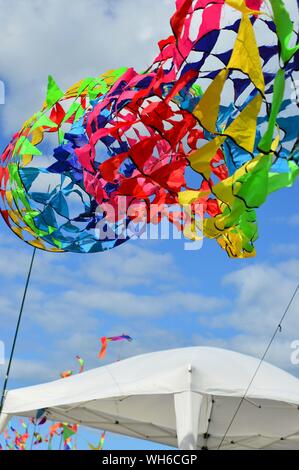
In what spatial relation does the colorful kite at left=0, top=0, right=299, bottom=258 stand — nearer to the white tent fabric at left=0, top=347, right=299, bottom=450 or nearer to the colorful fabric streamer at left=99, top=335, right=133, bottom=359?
the white tent fabric at left=0, top=347, right=299, bottom=450

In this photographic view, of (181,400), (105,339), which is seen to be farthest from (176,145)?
(105,339)

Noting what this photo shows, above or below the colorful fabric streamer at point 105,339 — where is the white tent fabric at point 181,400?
below

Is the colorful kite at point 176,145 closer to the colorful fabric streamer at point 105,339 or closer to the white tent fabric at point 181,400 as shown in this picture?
the white tent fabric at point 181,400

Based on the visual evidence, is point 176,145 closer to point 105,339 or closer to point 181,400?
point 181,400

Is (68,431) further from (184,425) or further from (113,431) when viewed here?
(184,425)

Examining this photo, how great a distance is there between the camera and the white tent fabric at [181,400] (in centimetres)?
514

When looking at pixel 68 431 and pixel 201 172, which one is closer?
pixel 201 172

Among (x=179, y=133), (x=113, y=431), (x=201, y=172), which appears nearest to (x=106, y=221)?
(x=179, y=133)

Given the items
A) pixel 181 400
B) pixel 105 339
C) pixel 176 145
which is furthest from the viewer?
pixel 105 339

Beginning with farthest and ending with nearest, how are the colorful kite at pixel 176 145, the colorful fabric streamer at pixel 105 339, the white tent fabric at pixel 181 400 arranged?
1. the colorful fabric streamer at pixel 105 339
2. the white tent fabric at pixel 181 400
3. the colorful kite at pixel 176 145

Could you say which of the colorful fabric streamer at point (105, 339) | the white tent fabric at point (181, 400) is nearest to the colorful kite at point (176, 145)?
the white tent fabric at point (181, 400)

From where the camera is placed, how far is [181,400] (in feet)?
16.3
